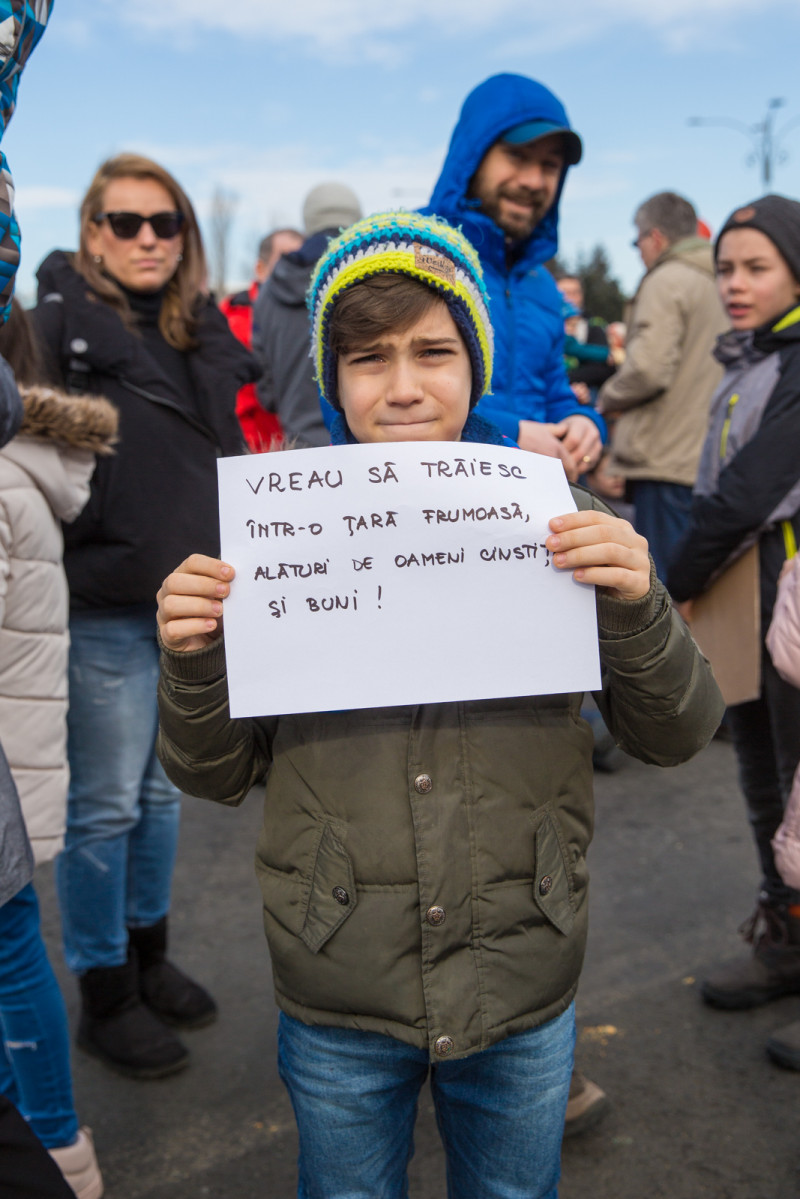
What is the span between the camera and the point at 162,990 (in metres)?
2.80

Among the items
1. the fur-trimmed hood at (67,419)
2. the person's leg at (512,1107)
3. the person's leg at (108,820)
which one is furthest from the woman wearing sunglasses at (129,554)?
the person's leg at (512,1107)

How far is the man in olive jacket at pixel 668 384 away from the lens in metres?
4.92

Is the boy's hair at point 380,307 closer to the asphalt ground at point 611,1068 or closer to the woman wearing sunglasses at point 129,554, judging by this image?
the woman wearing sunglasses at point 129,554

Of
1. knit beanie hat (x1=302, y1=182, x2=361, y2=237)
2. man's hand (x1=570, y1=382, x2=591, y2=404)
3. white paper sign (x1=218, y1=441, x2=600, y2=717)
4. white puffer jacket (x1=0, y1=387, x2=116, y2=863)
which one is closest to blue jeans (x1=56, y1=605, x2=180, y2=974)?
white puffer jacket (x1=0, y1=387, x2=116, y2=863)

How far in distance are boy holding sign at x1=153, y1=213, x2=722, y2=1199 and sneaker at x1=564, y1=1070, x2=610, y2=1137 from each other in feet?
2.66

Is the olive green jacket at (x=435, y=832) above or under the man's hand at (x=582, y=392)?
under

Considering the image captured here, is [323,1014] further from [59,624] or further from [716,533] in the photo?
[716,533]

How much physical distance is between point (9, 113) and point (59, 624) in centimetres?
102

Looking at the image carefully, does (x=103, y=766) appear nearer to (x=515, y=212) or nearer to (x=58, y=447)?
(x=58, y=447)

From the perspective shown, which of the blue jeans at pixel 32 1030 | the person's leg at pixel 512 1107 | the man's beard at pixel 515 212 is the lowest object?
the blue jeans at pixel 32 1030

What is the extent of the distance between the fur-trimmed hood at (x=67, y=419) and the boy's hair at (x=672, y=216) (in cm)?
387

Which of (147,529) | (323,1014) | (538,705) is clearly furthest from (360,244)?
(147,529)

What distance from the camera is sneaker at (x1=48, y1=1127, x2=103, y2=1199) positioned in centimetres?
209

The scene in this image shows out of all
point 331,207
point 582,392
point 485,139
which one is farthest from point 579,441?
point 582,392
